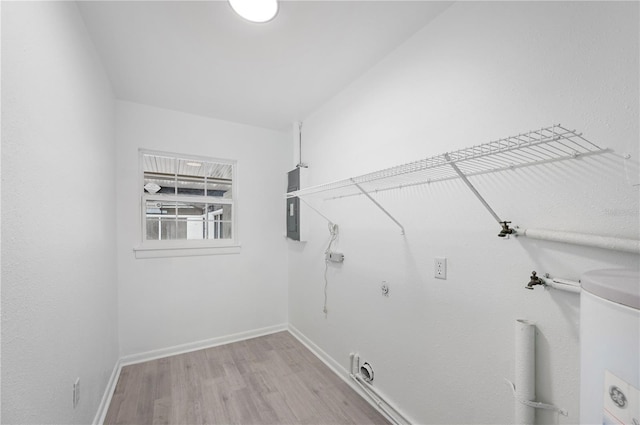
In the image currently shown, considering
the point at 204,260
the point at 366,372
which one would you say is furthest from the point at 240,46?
the point at 366,372

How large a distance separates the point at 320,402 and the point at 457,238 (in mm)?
1640

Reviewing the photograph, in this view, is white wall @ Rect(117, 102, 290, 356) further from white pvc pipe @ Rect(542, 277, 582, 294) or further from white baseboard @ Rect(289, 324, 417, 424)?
white pvc pipe @ Rect(542, 277, 582, 294)

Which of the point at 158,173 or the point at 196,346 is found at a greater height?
the point at 158,173

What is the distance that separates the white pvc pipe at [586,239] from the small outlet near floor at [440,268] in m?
0.44

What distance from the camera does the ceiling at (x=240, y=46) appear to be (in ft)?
5.09

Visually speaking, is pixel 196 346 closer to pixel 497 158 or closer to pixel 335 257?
pixel 335 257

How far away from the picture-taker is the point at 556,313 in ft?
3.57

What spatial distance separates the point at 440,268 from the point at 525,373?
58 cm

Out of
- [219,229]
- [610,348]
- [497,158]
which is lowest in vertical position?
[610,348]

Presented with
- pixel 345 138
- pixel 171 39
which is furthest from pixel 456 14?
pixel 171 39

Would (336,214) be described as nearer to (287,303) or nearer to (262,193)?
(262,193)

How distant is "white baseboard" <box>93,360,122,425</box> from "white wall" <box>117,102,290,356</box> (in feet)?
0.72

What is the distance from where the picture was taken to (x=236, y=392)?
2.19m

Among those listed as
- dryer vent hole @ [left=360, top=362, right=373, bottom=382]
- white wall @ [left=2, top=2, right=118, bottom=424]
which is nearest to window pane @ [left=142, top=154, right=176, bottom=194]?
white wall @ [left=2, top=2, right=118, bottom=424]
